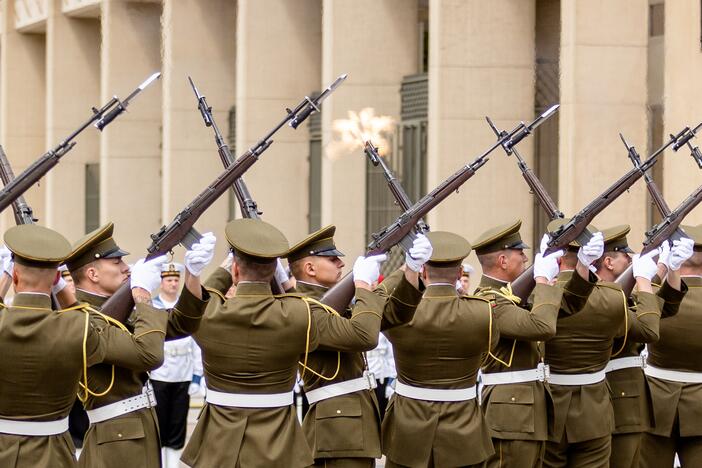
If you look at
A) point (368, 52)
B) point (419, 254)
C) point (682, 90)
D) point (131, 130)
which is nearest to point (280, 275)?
point (419, 254)

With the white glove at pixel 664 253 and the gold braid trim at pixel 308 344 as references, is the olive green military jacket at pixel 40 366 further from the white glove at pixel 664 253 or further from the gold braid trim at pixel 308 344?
A: the white glove at pixel 664 253

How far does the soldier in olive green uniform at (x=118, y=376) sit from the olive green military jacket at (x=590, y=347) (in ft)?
8.19

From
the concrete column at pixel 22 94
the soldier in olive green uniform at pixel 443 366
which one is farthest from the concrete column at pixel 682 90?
the concrete column at pixel 22 94

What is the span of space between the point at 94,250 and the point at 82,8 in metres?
19.3

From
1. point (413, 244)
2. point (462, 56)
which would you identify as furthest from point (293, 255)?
point (462, 56)

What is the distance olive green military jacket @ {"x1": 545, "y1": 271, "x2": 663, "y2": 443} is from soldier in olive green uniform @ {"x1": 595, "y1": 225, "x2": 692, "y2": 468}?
25 centimetres

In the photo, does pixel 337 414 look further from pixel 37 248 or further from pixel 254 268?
pixel 37 248

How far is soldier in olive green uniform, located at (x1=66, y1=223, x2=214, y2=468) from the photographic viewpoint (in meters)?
6.52

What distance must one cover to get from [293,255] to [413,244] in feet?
2.15

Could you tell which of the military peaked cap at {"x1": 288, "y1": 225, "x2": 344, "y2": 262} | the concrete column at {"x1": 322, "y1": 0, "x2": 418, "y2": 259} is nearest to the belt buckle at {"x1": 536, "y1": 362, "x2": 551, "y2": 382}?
the military peaked cap at {"x1": 288, "y1": 225, "x2": 344, "y2": 262}

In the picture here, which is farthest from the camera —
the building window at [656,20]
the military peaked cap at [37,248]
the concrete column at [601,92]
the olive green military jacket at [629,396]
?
the building window at [656,20]

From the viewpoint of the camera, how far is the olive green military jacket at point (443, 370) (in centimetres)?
744

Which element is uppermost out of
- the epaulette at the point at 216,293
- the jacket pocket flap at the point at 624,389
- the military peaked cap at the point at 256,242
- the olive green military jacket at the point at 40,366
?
the military peaked cap at the point at 256,242

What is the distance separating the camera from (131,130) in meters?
24.6
